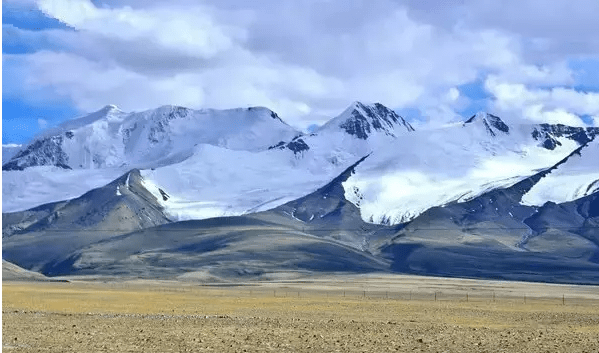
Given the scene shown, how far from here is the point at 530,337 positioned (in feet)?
128

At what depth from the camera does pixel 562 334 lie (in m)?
42.5

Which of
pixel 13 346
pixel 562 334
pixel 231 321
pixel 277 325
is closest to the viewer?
pixel 13 346

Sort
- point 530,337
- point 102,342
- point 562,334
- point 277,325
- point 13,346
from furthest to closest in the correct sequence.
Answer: point 277,325, point 562,334, point 530,337, point 102,342, point 13,346

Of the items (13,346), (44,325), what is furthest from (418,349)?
(44,325)

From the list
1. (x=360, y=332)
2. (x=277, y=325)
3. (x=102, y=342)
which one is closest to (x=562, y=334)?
(x=360, y=332)

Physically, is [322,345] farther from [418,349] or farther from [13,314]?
[13,314]

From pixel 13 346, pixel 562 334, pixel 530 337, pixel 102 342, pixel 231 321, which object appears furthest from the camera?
pixel 231 321

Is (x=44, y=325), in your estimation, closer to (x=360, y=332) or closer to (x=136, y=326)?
(x=136, y=326)

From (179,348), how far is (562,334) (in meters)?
17.6

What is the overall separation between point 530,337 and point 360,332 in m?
6.55

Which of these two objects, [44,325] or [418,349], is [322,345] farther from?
[44,325]

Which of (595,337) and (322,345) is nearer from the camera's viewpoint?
(322,345)

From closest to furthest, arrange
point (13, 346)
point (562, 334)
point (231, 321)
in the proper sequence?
point (13, 346) < point (562, 334) < point (231, 321)

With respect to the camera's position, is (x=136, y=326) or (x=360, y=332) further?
(x=136, y=326)
